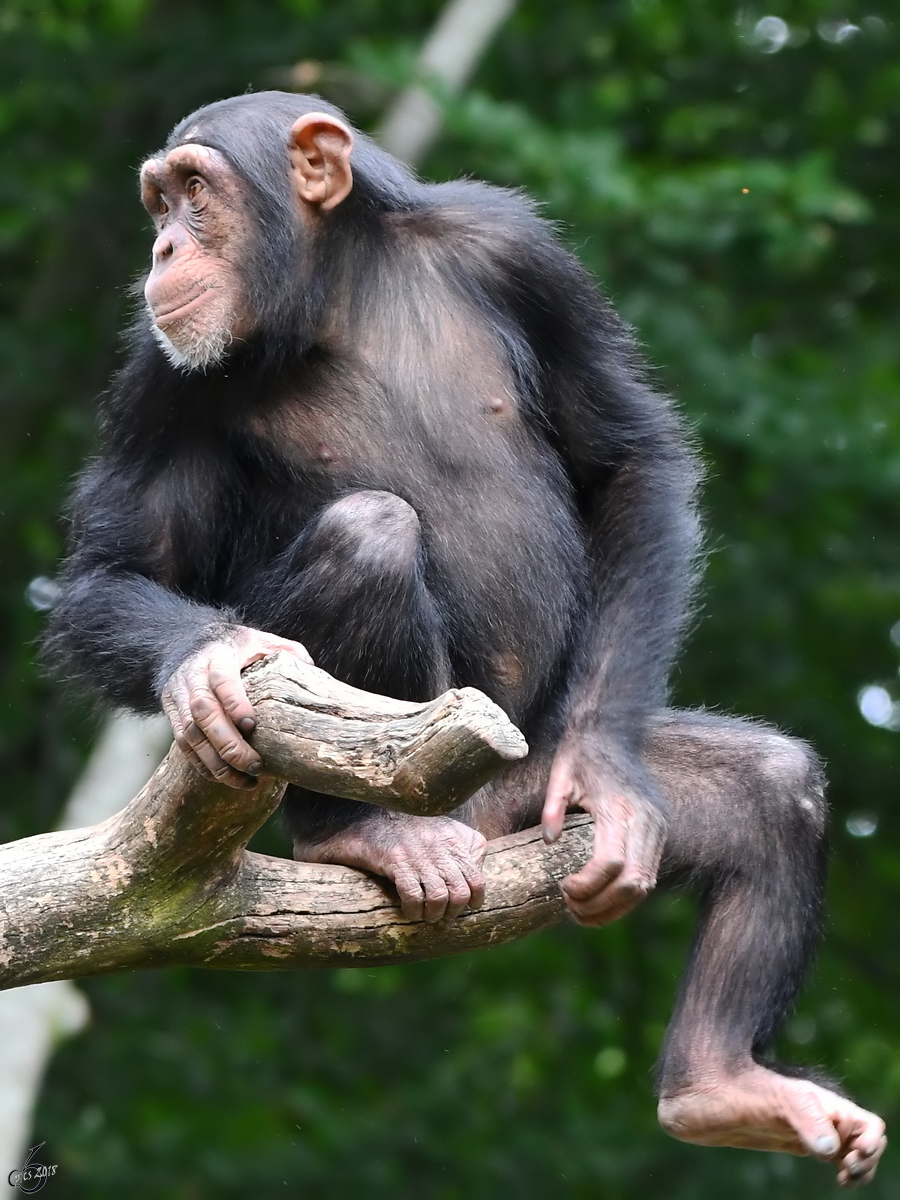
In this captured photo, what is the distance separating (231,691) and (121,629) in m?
0.90

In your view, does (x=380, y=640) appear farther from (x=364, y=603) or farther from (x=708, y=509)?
(x=708, y=509)

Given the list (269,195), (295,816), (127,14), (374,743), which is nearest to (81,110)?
(127,14)

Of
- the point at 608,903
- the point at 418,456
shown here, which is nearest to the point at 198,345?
the point at 418,456

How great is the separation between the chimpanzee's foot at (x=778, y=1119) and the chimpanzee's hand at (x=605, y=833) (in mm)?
525

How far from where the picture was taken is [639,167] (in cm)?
887

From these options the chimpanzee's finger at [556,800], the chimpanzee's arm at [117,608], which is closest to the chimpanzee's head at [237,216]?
the chimpanzee's arm at [117,608]

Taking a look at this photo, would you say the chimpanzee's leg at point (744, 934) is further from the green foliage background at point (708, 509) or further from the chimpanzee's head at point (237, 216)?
the green foliage background at point (708, 509)

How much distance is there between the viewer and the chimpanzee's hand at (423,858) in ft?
11.8

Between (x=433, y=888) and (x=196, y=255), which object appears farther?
(x=196, y=255)

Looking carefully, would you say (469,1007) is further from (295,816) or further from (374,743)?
(374,743)

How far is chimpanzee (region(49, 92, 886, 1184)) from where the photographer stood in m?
3.78

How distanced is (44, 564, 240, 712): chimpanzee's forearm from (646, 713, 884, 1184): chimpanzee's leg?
123 cm

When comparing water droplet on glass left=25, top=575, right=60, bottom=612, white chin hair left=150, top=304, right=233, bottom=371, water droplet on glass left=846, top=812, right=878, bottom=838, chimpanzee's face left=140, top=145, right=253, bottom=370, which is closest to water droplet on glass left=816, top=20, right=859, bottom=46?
water droplet on glass left=846, top=812, right=878, bottom=838

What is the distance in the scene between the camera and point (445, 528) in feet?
13.7
